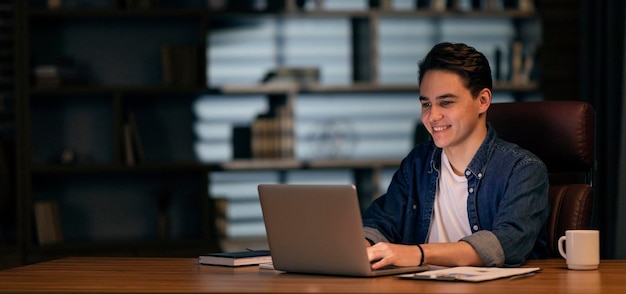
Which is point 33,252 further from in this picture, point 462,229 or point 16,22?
point 462,229

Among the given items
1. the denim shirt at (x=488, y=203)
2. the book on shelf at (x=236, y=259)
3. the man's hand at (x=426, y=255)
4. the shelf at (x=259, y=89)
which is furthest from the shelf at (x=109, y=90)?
the man's hand at (x=426, y=255)

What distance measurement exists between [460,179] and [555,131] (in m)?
0.33

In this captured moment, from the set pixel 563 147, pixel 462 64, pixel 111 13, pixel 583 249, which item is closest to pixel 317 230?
pixel 583 249

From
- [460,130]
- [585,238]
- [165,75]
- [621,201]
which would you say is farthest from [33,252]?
[585,238]

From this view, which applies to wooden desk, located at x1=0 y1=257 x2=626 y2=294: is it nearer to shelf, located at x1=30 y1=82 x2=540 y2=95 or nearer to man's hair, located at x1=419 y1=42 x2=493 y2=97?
man's hair, located at x1=419 y1=42 x2=493 y2=97

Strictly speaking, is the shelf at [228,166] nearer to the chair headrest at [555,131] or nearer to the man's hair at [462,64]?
the chair headrest at [555,131]

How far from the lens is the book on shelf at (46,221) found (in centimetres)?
523

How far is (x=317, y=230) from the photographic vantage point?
211 centimetres

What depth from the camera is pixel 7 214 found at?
543 centimetres

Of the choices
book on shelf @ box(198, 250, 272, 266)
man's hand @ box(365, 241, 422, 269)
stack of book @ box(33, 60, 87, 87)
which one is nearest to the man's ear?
man's hand @ box(365, 241, 422, 269)

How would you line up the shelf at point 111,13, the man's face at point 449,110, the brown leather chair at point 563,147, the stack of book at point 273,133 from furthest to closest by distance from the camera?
the stack of book at point 273,133, the shelf at point 111,13, the brown leather chair at point 563,147, the man's face at point 449,110

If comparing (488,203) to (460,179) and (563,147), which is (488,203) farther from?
(563,147)

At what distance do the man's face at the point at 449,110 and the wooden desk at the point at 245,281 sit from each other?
40 cm

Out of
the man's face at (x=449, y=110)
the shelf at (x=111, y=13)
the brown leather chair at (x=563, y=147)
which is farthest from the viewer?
the shelf at (x=111, y=13)
